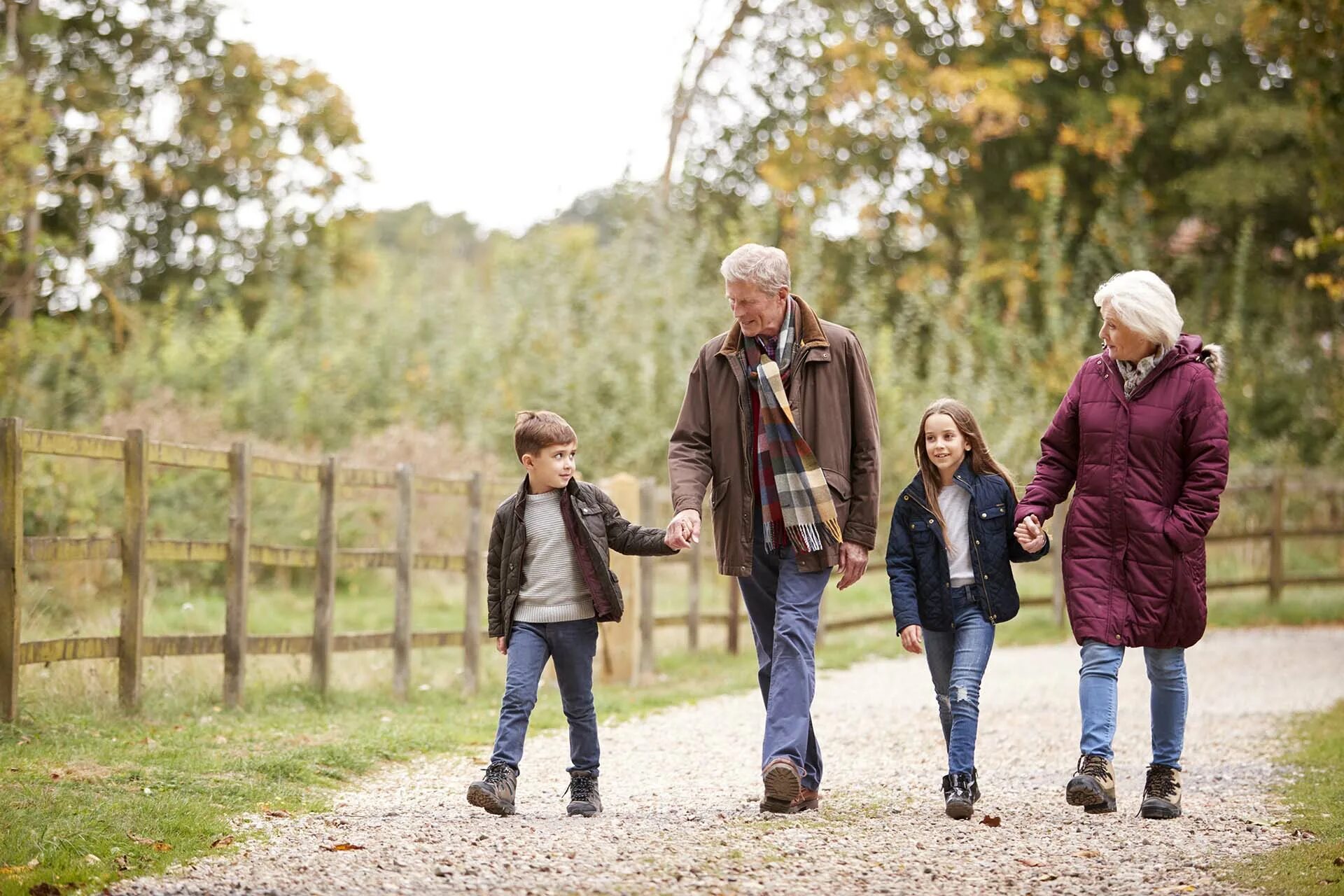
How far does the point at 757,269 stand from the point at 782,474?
74 centimetres

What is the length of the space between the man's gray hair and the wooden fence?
11.5ft

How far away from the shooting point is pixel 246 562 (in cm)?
831

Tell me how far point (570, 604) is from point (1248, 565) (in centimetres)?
1504

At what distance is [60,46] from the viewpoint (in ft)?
59.2

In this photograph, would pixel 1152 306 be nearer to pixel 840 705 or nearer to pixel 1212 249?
pixel 840 705

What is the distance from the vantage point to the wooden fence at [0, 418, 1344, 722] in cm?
682

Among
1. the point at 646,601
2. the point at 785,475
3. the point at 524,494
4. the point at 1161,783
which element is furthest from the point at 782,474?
the point at 646,601

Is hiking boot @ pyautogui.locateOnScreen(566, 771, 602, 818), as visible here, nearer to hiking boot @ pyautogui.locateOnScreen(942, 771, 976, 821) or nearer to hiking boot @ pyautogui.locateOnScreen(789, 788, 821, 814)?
hiking boot @ pyautogui.locateOnScreen(789, 788, 821, 814)

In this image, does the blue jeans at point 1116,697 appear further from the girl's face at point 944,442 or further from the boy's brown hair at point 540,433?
the boy's brown hair at point 540,433

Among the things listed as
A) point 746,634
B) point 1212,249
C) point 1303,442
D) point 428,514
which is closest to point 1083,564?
point 746,634

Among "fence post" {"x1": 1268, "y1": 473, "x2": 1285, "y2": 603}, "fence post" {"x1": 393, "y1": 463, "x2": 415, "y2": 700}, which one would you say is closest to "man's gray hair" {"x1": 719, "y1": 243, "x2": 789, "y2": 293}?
"fence post" {"x1": 393, "y1": 463, "x2": 415, "y2": 700}

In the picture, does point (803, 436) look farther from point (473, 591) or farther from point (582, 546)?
point (473, 591)

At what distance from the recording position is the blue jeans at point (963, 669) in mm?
5461

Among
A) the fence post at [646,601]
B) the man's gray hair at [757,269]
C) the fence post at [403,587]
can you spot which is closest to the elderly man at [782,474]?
the man's gray hair at [757,269]
